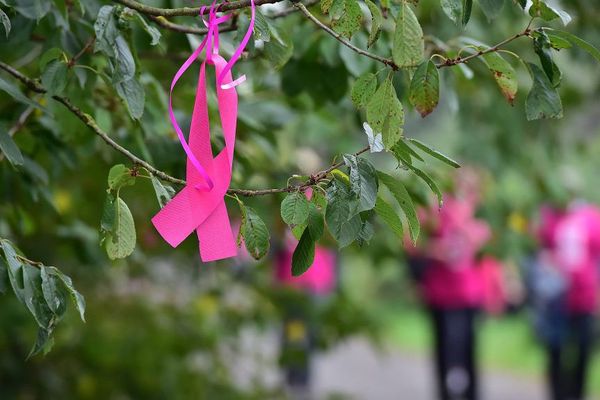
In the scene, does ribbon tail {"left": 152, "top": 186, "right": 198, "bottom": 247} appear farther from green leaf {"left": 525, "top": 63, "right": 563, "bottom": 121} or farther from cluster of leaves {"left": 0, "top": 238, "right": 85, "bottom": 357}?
green leaf {"left": 525, "top": 63, "right": 563, "bottom": 121}

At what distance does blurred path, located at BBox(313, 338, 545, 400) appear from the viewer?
905cm

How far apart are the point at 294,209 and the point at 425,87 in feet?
0.66

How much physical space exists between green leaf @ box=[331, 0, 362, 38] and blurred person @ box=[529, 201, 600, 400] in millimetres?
4864

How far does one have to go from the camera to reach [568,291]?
6566mm

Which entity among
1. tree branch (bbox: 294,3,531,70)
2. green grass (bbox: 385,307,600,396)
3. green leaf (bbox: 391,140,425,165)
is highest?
tree branch (bbox: 294,3,531,70)

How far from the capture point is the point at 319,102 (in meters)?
2.03

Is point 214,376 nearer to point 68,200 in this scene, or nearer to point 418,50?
point 68,200

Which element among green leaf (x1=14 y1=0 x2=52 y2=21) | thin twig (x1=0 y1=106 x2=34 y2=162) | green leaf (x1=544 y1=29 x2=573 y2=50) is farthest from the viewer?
thin twig (x1=0 y1=106 x2=34 y2=162)

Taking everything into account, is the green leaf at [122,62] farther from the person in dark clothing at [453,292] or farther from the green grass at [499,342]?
the green grass at [499,342]

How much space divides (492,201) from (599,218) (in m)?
2.46

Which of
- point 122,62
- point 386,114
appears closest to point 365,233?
point 386,114

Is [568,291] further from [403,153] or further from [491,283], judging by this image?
[403,153]

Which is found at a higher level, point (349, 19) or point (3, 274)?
point (349, 19)

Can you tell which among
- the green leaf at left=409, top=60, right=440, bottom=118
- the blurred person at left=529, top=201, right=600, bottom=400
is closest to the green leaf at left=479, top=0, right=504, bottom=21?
the green leaf at left=409, top=60, right=440, bottom=118
